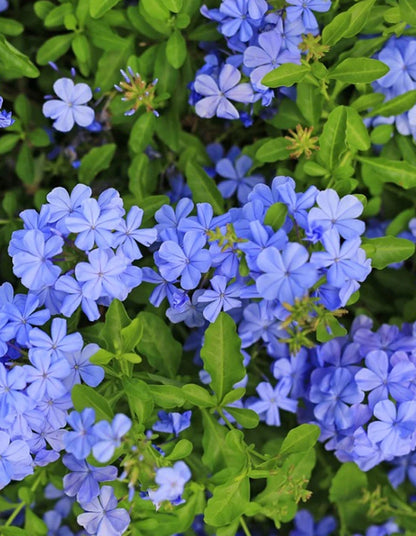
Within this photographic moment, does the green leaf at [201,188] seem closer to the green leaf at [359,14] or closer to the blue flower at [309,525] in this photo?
the green leaf at [359,14]

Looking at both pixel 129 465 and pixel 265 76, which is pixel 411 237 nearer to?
pixel 265 76

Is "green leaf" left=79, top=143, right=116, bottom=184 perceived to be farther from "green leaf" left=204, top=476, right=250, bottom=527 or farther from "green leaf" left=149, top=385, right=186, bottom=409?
"green leaf" left=204, top=476, right=250, bottom=527

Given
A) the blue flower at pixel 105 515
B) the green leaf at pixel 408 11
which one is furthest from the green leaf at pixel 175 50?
the blue flower at pixel 105 515

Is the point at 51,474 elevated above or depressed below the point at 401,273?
below

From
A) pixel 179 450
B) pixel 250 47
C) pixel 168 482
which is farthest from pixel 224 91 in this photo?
pixel 168 482

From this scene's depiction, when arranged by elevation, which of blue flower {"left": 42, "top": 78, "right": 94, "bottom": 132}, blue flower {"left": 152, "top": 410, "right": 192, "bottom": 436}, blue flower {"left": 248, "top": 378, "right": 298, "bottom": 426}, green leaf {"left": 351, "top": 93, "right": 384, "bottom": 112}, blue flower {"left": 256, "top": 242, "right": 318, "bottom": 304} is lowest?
blue flower {"left": 248, "top": 378, "right": 298, "bottom": 426}

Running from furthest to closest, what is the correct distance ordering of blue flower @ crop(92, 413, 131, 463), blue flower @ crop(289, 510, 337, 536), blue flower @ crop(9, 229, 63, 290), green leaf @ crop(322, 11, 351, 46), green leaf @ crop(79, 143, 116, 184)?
1. blue flower @ crop(289, 510, 337, 536)
2. green leaf @ crop(79, 143, 116, 184)
3. green leaf @ crop(322, 11, 351, 46)
4. blue flower @ crop(9, 229, 63, 290)
5. blue flower @ crop(92, 413, 131, 463)

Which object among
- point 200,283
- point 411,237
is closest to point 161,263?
point 200,283

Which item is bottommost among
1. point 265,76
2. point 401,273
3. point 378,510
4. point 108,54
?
point 378,510

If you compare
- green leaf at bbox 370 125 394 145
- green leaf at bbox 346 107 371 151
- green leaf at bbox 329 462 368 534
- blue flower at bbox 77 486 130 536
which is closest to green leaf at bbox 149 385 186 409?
blue flower at bbox 77 486 130 536
